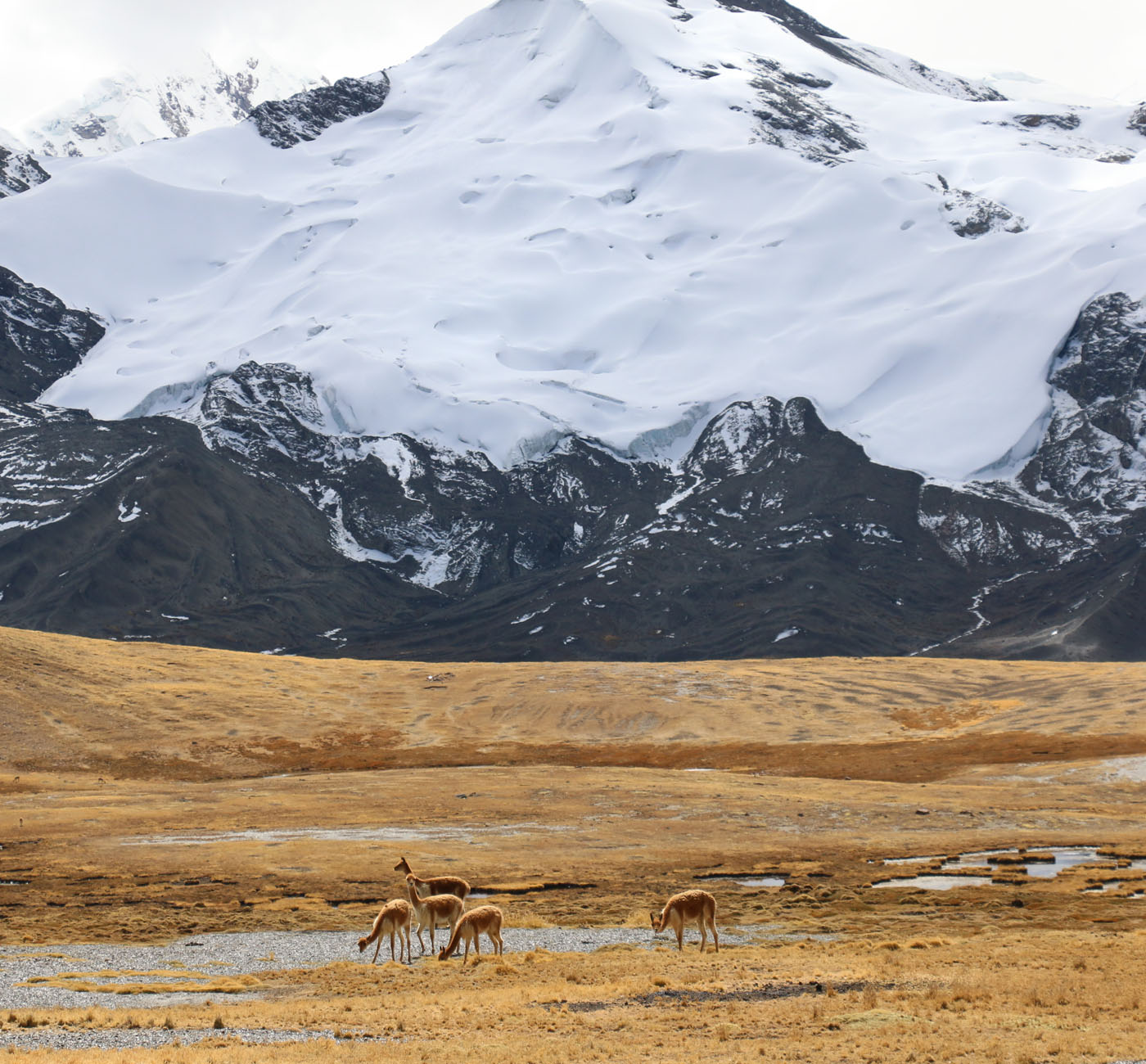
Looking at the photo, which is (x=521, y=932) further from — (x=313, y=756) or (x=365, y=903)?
(x=313, y=756)

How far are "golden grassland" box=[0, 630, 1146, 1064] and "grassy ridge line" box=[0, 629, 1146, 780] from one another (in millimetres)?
472

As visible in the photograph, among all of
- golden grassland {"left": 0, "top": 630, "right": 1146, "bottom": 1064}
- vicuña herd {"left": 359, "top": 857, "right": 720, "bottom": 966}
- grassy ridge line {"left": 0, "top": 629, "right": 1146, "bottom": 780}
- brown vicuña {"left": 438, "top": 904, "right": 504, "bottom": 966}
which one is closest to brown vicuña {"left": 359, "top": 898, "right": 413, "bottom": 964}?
vicuña herd {"left": 359, "top": 857, "right": 720, "bottom": 966}

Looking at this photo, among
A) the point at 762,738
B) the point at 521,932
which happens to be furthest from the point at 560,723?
the point at 521,932

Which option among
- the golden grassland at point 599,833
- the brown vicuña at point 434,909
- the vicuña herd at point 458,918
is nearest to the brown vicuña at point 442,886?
the vicuña herd at point 458,918

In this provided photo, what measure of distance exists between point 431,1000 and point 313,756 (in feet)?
249

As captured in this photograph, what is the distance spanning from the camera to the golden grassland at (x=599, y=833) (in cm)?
2494

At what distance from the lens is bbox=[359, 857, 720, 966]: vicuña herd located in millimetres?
32594

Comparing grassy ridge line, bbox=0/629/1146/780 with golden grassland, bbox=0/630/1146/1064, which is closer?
golden grassland, bbox=0/630/1146/1064

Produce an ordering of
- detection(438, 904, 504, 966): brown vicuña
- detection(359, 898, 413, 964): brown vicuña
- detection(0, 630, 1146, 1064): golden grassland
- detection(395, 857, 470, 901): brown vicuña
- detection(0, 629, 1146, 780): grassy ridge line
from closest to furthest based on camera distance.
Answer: detection(0, 630, 1146, 1064): golden grassland → detection(438, 904, 504, 966): brown vicuña → detection(359, 898, 413, 964): brown vicuña → detection(395, 857, 470, 901): brown vicuña → detection(0, 629, 1146, 780): grassy ridge line

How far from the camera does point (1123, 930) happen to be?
36812mm

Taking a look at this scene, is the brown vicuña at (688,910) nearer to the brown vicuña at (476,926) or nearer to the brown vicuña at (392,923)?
the brown vicuña at (476,926)

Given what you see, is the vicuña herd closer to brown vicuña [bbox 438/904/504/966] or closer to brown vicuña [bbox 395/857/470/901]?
brown vicuña [bbox 438/904/504/966]

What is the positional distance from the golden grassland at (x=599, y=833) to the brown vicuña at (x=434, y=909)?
1.12 metres

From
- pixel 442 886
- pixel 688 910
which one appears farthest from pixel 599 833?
pixel 688 910
